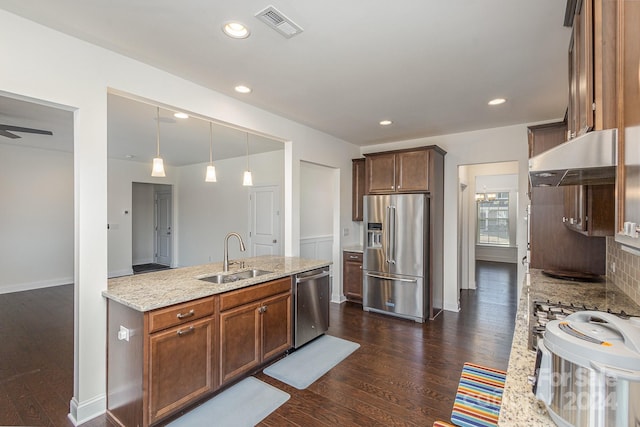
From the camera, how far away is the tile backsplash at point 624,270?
186 cm

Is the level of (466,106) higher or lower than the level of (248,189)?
higher

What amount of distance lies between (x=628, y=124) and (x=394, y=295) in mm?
3668

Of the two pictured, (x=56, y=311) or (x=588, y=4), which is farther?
(x=56, y=311)

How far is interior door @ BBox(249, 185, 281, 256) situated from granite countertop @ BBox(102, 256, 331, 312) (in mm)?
2629

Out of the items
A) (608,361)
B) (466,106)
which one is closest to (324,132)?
(466,106)

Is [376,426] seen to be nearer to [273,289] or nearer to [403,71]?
[273,289]

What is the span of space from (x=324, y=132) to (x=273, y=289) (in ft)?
8.69

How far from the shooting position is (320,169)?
5750 millimetres

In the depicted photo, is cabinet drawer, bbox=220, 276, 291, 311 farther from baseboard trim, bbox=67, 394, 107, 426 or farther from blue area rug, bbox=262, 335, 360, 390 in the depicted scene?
baseboard trim, bbox=67, 394, 107, 426

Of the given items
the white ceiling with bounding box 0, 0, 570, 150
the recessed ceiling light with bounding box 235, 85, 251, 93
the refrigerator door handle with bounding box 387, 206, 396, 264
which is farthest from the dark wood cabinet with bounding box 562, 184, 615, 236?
the recessed ceiling light with bounding box 235, 85, 251, 93

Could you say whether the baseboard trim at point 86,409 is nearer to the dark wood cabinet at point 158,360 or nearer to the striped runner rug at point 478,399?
the dark wood cabinet at point 158,360

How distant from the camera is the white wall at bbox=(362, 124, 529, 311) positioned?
4145 mm

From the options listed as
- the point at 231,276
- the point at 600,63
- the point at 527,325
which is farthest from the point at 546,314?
the point at 231,276

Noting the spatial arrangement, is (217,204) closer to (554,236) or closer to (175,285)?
(175,285)
